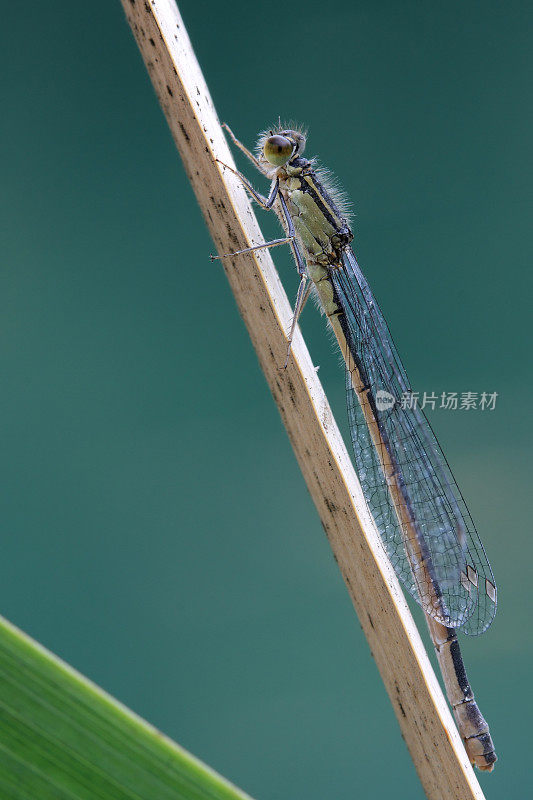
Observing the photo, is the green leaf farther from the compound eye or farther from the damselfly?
the compound eye

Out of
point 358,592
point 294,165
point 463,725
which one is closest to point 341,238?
point 294,165

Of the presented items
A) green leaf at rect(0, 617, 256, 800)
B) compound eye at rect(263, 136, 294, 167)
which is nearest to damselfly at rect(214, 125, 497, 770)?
compound eye at rect(263, 136, 294, 167)

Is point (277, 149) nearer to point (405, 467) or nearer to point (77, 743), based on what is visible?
point (405, 467)

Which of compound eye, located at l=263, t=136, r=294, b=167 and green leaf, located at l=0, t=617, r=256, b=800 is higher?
compound eye, located at l=263, t=136, r=294, b=167

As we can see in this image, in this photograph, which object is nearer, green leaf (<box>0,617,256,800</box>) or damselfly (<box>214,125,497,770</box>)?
green leaf (<box>0,617,256,800</box>)

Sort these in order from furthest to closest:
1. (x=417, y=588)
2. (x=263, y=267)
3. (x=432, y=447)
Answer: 1. (x=432, y=447)
2. (x=417, y=588)
3. (x=263, y=267)

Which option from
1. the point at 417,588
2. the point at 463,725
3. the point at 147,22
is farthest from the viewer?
the point at 417,588

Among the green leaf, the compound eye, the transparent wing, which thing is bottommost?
the green leaf

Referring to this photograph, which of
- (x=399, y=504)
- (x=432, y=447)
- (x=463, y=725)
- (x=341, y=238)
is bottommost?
(x=463, y=725)

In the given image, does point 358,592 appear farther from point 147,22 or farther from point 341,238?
point 147,22
